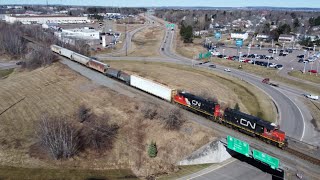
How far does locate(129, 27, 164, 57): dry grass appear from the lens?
379 ft

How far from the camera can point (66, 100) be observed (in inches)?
2532

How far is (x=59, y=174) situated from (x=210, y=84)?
4299cm

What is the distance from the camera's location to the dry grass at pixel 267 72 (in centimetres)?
7526

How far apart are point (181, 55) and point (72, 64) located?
4138 cm

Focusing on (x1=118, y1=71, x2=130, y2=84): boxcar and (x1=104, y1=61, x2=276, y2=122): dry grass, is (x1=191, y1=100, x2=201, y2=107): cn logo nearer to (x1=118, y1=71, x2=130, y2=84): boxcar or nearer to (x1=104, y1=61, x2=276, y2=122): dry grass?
(x1=104, y1=61, x2=276, y2=122): dry grass

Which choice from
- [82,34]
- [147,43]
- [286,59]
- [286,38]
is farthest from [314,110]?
[82,34]

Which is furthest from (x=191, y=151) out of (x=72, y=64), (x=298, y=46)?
(x=298, y=46)

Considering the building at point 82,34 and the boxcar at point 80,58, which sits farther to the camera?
the building at point 82,34

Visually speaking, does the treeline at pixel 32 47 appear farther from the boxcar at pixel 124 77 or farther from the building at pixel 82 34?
the boxcar at pixel 124 77

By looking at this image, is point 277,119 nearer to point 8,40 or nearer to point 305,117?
point 305,117

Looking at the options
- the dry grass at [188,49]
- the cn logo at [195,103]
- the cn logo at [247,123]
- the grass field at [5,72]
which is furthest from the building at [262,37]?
the cn logo at [247,123]

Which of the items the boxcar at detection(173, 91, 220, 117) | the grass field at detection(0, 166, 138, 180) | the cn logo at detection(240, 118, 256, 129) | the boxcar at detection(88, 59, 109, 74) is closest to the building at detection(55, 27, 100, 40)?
the boxcar at detection(88, 59, 109, 74)

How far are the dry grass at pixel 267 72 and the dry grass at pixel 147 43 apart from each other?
88.3ft

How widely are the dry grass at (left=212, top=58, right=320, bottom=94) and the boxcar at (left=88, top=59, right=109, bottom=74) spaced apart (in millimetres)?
41071
